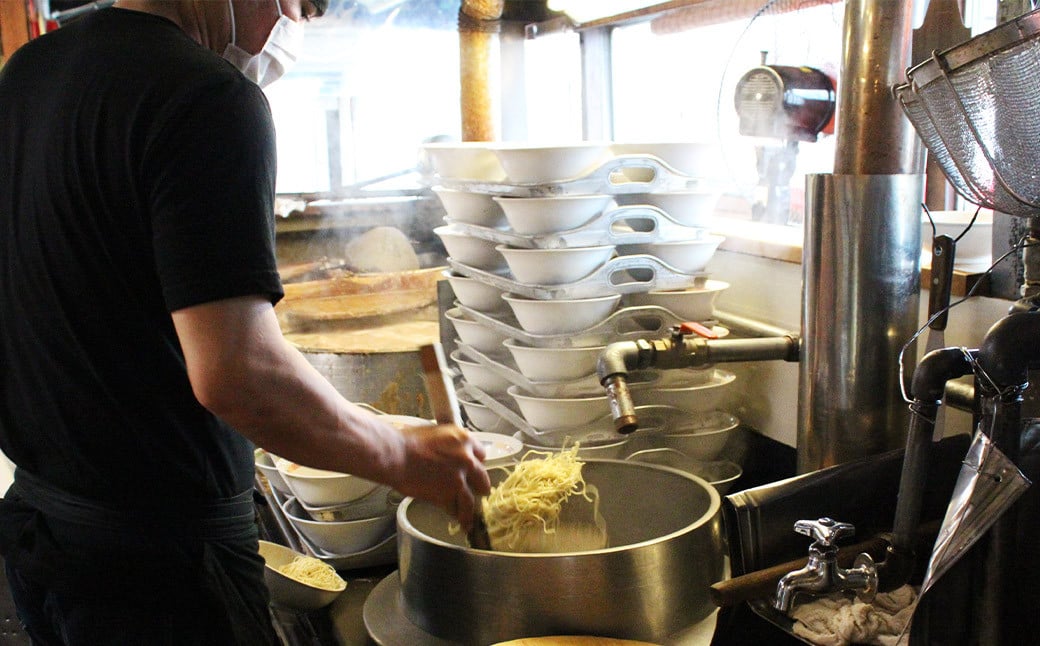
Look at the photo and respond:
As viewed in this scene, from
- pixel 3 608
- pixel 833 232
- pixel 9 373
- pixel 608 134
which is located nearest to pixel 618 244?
pixel 833 232

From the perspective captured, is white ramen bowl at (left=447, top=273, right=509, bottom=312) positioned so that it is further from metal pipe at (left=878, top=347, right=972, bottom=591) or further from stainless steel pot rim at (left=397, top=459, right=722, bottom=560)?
metal pipe at (left=878, top=347, right=972, bottom=591)

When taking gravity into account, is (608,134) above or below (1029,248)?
above

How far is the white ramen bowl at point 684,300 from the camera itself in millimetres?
2082

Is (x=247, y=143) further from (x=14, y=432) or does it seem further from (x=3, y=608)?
(x=3, y=608)

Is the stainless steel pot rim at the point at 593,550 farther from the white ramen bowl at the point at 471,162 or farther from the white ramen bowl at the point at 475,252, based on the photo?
the white ramen bowl at the point at 471,162

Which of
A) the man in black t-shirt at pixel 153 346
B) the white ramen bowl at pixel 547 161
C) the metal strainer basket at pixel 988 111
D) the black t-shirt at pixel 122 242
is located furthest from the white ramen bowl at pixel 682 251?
the black t-shirt at pixel 122 242

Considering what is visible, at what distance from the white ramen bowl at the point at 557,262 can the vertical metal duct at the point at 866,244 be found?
0.53 m

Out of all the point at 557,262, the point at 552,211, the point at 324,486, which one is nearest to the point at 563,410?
the point at 557,262

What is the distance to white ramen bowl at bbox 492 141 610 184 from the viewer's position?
77.5 inches

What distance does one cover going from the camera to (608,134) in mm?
3445

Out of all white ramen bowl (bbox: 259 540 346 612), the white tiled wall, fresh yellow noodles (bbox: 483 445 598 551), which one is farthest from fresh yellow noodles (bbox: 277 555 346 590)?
the white tiled wall

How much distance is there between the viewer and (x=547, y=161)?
1.98 m

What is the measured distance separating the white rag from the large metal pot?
0.18 metres

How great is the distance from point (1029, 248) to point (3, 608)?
255 centimetres
